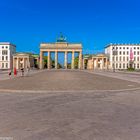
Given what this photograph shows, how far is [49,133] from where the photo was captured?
598 centimetres

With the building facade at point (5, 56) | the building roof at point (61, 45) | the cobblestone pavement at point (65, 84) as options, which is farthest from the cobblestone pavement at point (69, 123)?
the building facade at point (5, 56)

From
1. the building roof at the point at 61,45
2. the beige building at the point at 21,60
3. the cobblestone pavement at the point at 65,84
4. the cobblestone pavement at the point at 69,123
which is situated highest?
the building roof at the point at 61,45

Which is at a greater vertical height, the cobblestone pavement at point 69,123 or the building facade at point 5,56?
the building facade at point 5,56

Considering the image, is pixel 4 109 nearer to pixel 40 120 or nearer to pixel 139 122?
pixel 40 120

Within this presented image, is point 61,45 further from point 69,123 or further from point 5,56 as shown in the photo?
point 69,123

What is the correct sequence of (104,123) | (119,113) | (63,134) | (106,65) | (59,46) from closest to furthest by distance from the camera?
(63,134) → (104,123) → (119,113) → (59,46) → (106,65)

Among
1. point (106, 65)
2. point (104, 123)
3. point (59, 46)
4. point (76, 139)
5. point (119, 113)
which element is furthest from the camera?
point (106, 65)

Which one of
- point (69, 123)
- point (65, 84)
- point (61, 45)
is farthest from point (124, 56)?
point (69, 123)

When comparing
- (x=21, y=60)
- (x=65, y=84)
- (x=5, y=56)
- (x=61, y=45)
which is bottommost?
(x=65, y=84)

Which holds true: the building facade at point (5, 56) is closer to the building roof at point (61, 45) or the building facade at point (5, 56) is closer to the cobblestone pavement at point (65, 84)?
the building roof at point (61, 45)

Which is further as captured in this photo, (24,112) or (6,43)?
(6,43)

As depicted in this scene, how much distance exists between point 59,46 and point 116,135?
137 m

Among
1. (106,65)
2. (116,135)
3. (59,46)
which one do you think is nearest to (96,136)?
(116,135)

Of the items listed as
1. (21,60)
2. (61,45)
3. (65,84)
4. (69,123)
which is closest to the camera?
(69,123)
